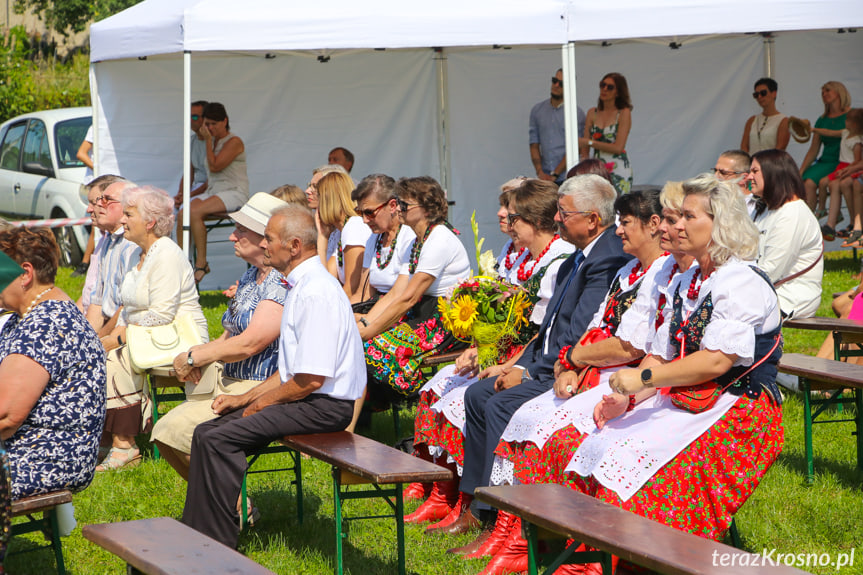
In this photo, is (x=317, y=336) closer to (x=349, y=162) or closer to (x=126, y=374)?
(x=126, y=374)

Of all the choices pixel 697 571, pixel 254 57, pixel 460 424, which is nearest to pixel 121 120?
pixel 254 57

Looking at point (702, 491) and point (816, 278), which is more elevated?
point (816, 278)

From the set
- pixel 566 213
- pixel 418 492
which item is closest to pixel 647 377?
pixel 566 213

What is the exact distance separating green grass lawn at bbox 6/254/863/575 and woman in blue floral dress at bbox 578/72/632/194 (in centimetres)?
401

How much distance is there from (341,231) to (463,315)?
2114 millimetres

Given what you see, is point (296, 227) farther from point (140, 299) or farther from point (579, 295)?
point (140, 299)

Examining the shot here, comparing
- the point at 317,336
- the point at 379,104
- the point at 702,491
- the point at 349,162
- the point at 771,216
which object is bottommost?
the point at 702,491

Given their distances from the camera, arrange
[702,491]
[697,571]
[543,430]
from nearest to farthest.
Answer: [697,571] → [702,491] → [543,430]

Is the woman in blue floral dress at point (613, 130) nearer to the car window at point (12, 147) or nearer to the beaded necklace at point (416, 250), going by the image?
the beaded necklace at point (416, 250)

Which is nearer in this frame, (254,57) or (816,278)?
(816,278)

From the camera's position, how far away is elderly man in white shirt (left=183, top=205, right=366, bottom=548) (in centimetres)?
384

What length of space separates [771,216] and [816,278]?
538 mm

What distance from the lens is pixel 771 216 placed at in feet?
18.7

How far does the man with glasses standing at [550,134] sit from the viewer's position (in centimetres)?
1017
